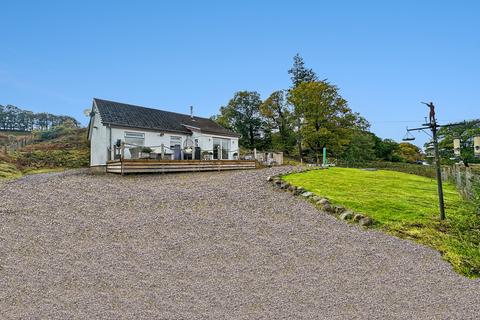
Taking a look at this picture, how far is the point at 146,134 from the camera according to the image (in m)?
19.5

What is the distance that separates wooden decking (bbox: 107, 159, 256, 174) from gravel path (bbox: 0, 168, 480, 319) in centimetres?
544

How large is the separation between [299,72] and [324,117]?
57.5 ft

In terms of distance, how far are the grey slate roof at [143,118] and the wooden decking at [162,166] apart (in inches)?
162

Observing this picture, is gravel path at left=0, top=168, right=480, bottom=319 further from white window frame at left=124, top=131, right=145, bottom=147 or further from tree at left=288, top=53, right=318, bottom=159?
tree at left=288, top=53, right=318, bottom=159

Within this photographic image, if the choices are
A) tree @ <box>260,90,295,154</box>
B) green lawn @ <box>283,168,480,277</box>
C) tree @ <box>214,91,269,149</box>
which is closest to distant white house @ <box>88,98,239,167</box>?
green lawn @ <box>283,168,480,277</box>

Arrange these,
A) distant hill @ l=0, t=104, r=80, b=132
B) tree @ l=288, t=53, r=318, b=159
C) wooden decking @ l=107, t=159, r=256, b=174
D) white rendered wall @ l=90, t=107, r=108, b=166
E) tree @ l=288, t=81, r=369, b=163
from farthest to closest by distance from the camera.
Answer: distant hill @ l=0, t=104, r=80, b=132 < tree @ l=288, t=53, r=318, b=159 < tree @ l=288, t=81, r=369, b=163 < white rendered wall @ l=90, t=107, r=108, b=166 < wooden decking @ l=107, t=159, r=256, b=174

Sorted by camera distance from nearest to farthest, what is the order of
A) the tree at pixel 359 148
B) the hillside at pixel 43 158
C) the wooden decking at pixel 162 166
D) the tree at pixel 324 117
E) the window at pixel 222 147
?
the wooden decking at pixel 162 166, the hillside at pixel 43 158, the window at pixel 222 147, the tree at pixel 324 117, the tree at pixel 359 148

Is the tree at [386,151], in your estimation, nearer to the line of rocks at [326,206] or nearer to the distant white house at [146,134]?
the distant white house at [146,134]

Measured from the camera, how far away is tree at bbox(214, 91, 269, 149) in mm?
40938

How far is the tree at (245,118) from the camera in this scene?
40938 millimetres

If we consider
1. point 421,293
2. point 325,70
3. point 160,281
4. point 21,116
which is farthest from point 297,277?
point 21,116

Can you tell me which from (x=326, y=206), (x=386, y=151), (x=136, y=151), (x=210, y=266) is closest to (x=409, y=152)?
(x=386, y=151)

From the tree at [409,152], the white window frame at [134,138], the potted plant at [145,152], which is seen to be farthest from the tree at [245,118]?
the tree at [409,152]

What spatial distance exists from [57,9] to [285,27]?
14.7m
